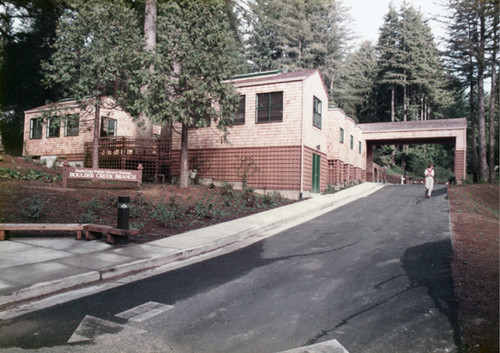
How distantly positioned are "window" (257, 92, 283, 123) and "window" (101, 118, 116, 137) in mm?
13001

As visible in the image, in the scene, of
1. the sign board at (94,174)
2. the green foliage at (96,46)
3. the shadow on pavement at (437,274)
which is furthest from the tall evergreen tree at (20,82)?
the shadow on pavement at (437,274)

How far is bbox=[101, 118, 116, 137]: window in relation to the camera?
27.2m

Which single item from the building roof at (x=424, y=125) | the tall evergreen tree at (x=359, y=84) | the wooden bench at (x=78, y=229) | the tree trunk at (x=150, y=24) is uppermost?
the tall evergreen tree at (x=359, y=84)

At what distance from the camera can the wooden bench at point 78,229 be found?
822cm

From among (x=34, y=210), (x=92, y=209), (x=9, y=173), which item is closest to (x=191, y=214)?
(x=92, y=209)

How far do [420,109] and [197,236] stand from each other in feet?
184

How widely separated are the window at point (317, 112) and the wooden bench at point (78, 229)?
1485 cm

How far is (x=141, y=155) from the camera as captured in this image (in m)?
22.2

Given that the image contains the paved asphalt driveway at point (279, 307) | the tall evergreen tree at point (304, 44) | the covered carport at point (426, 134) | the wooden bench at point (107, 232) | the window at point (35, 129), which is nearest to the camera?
the paved asphalt driveway at point (279, 307)

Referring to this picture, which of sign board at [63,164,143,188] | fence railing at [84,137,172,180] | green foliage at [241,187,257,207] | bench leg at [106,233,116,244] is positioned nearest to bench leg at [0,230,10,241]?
bench leg at [106,233,116,244]

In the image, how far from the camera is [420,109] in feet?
187

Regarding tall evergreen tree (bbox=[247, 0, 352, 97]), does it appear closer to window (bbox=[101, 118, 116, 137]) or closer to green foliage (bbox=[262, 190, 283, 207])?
window (bbox=[101, 118, 116, 137])

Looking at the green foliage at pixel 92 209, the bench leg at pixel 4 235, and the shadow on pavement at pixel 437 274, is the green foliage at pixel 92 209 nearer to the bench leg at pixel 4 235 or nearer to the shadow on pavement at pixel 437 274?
the bench leg at pixel 4 235

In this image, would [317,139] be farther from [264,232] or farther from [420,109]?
[420,109]
